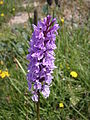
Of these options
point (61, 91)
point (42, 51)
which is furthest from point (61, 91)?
point (42, 51)

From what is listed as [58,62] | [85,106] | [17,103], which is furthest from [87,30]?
[17,103]

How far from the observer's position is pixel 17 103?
8.23 ft

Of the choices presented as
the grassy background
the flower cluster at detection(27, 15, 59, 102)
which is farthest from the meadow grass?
the flower cluster at detection(27, 15, 59, 102)

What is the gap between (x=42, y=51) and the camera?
1.46 m

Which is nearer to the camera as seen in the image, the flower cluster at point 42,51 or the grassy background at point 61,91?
the flower cluster at point 42,51

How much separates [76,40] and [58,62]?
2.04 ft

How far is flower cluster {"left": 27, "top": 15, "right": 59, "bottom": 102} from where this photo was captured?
56.9 inches

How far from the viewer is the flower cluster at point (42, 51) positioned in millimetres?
1444

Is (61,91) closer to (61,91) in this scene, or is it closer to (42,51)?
(61,91)

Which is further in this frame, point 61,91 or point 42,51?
point 61,91

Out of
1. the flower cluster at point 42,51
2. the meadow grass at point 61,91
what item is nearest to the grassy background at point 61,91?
the meadow grass at point 61,91

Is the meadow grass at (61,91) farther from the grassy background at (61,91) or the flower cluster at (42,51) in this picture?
the flower cluster at (42,51)

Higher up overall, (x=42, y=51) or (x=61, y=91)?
(x=61, y=91)

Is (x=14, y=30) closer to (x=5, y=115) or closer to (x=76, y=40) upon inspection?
(x=76, y=40)
